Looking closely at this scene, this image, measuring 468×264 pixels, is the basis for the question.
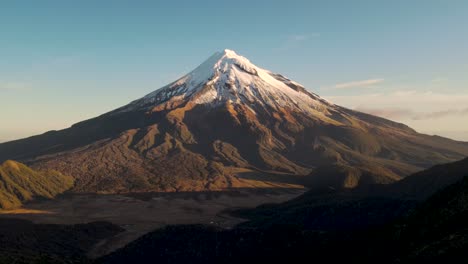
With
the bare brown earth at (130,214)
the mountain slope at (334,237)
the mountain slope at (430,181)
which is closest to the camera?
the mountain slope at (334,237)

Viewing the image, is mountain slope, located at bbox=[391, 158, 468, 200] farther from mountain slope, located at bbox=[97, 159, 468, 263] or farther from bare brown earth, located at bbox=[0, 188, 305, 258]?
bare brown earth, located at bbox=[0, 188, 305, 258]

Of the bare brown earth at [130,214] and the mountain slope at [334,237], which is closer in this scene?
the mountain slope at [334,237]

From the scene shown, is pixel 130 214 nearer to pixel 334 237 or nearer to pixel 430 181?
pixel 334 237

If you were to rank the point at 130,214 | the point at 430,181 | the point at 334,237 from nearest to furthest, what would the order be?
the point at 334,237 → the point at 430,181 → the point at 130,214

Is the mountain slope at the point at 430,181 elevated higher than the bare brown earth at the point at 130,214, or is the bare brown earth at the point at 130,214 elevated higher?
the mountain slope at the point at 430,181

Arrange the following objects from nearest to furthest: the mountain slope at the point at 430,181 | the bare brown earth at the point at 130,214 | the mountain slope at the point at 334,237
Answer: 1. the mountain slope at the point at 334,237
2. the bare brown earth at the point at 130,214
3. the mountain slope at the point at 430,181

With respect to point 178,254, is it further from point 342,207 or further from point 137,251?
point 342,207

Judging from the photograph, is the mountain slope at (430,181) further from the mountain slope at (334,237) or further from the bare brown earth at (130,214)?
the bare brown earth at (130,214)

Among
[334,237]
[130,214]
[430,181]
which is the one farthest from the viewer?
[130,214]

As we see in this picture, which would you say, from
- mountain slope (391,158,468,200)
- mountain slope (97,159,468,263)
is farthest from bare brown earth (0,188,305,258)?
mountain slope (391,158,468,200)

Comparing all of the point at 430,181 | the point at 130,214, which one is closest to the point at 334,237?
the point at 430,181

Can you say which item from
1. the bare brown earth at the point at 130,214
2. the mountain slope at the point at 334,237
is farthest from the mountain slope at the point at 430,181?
the bare brown earth at the point at 130,214

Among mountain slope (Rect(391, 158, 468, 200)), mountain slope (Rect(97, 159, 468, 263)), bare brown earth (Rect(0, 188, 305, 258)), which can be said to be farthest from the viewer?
mountain slope (Rect(391, 158, 468, 200))
